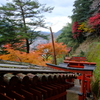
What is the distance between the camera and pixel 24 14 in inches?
539

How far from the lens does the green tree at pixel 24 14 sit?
12.5 meters

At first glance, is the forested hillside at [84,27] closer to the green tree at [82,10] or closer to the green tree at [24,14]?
the green tree at [82,10]

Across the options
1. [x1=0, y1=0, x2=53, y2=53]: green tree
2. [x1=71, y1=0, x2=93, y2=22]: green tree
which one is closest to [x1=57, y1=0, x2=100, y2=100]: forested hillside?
[x1=71, y1=0, x2=93, y2=22]: green tree

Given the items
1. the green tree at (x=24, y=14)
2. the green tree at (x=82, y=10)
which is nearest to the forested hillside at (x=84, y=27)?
the green tree at (x=82, y=10)

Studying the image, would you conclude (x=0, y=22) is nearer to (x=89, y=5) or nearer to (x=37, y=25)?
(x=37, y=25)

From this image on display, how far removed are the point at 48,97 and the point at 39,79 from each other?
1.01m

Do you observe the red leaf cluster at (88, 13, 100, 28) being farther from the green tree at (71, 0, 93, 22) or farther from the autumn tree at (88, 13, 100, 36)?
the green tree at (71, 0, 93, 22)

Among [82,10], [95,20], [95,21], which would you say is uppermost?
[82,10]

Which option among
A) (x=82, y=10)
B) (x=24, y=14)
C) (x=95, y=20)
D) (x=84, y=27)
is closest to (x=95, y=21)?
(x=95, y=20)

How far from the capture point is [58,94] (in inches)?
116

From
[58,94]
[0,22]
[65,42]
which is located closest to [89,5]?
[65,42]

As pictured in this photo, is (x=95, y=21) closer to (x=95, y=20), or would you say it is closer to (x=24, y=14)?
(x=95, y=20)

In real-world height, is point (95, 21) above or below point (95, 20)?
below

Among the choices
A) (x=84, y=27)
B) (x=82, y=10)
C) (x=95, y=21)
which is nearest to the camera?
(x=95, y=21)
